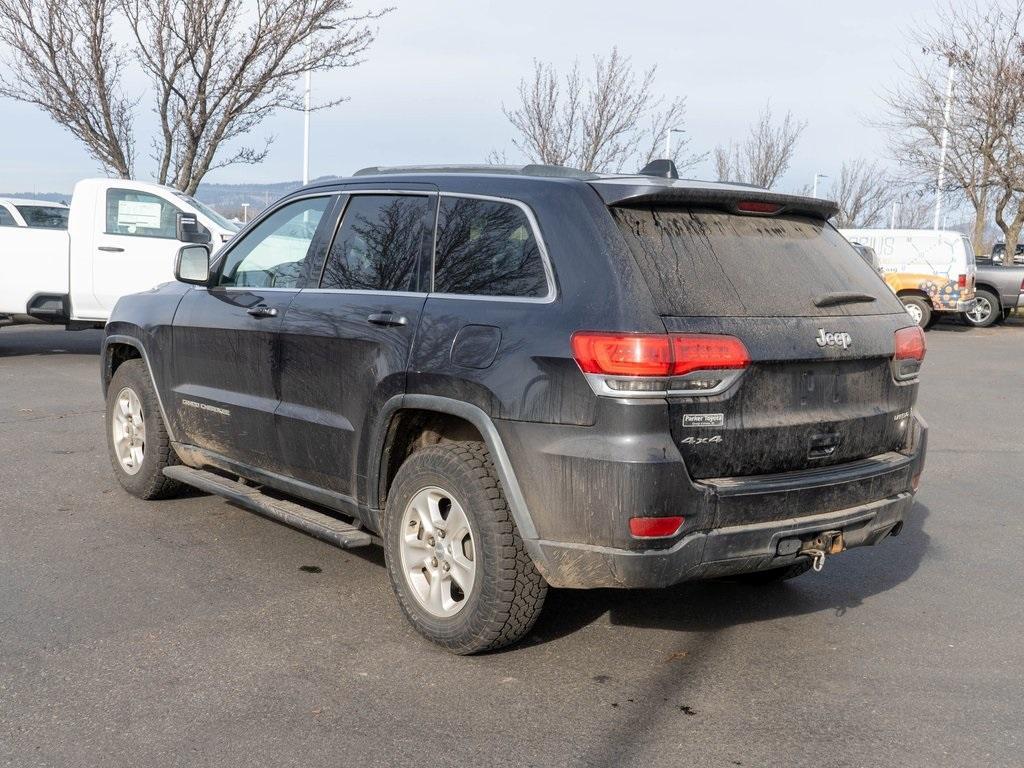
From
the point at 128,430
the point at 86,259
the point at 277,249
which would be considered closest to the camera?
the point at 277,249

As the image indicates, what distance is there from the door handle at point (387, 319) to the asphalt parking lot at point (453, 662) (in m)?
1.23

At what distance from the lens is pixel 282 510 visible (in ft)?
16.6

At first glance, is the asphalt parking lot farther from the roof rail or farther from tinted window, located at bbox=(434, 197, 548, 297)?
the roof rail

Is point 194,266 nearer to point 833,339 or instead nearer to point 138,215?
point 833,339

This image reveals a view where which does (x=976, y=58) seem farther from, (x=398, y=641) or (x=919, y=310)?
(x=398, y=641)

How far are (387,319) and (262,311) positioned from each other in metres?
0.99

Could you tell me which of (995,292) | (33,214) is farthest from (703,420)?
(995,292)

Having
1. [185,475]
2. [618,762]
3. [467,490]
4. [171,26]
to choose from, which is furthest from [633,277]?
[171,26]

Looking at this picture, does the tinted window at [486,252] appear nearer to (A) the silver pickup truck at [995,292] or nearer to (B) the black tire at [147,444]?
(B) the black tire at [147,444]

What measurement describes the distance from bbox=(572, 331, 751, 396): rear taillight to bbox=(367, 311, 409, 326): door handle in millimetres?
908

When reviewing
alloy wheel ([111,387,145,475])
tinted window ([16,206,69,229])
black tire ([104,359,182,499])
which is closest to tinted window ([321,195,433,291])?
black tire ([104,359,182,499])

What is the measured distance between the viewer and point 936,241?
2108 cm

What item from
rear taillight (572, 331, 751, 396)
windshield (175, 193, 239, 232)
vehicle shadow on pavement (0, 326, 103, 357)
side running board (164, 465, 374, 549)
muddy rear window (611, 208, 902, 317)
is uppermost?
windshield (175, 193, 239, 232)

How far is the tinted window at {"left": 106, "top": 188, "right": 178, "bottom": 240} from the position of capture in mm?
13211
